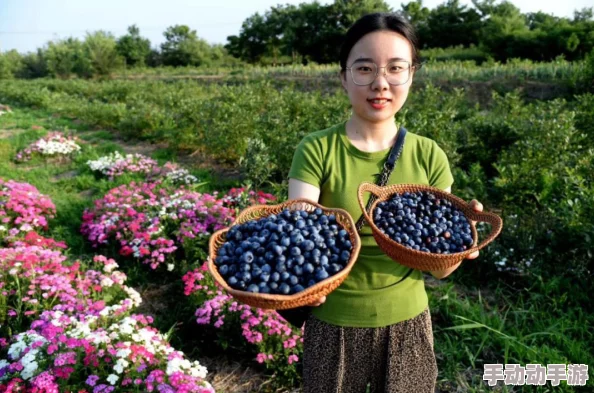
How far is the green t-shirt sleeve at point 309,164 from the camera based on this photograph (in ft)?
4.92

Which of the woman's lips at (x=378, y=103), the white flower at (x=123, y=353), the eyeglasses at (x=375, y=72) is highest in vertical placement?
the eyeglasses at (x=375, y=72)

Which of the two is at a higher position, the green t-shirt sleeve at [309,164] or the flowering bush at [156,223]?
the green t-shirt sleeve at [309,164]

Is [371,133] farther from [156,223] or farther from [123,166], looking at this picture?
[123,166]

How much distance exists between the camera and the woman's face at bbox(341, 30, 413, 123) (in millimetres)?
1442

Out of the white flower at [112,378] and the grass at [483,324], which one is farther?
the grass at [483,324]

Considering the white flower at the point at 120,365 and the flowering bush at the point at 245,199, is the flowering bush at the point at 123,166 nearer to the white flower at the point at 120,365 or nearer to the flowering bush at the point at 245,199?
the flowering bush at the point at 245,199

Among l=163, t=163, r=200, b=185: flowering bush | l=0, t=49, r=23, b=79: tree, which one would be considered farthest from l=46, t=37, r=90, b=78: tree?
l=163, t=163, r=200, b=185: flowering bush

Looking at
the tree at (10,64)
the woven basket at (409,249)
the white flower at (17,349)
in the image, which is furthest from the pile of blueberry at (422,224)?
the tree at (10,64)

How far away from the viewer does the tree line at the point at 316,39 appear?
25.5 meters

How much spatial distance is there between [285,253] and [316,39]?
3796 cm

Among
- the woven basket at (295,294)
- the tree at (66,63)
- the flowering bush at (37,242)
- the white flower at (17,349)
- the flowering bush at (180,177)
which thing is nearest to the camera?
the woven basket at (295,294)

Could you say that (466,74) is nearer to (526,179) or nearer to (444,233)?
(526,179)

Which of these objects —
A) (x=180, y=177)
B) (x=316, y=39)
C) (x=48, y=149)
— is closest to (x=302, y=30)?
(x=316, y=39)

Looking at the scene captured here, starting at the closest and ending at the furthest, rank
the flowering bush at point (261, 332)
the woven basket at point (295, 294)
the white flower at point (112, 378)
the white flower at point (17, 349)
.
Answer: the woven basket at point (295, 294) < the white flower at point (112, 378) < the white flower at point (17, 349) < the flowering bush at point (261, 332)
